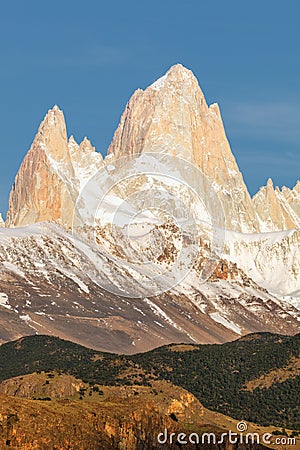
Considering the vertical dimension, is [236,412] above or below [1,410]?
above

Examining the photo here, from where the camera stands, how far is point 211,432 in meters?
123

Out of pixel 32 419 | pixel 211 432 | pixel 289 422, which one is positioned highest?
pixel 289 422

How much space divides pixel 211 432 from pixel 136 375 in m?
63.0

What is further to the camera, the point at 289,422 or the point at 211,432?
the point at 289,422

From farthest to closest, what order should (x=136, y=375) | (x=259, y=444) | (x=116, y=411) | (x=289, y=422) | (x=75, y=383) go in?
(x=136, y=375)
(x=289, y=422)
(x=75, y=383)
(x=259, y=444)
(x=116, y=411)

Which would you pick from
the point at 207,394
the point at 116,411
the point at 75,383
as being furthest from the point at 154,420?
the point at 207,394

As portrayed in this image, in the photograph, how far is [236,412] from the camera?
177m

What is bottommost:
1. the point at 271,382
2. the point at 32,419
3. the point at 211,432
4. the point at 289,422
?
the point at 32,419

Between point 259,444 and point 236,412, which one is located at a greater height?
point 236,412

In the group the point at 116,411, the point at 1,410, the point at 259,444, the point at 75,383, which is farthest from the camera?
the point at 75,383

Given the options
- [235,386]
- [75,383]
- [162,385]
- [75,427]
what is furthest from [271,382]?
[75,427]

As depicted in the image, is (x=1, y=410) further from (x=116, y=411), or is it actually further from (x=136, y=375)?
(x=136, y=375)

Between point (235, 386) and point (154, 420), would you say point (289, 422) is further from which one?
point (154, 420)

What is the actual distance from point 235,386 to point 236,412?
20.0 meters
